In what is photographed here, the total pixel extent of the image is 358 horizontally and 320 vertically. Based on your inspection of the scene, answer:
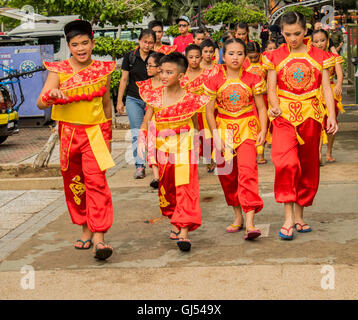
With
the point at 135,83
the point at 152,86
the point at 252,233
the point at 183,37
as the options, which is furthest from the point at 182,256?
the point at 183,37

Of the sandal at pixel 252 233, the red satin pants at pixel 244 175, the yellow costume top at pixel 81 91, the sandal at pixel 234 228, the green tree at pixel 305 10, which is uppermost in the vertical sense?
the green tree at pixel 305 10

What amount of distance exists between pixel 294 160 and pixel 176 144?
40.7 inches

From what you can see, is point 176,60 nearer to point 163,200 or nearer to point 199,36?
point 163,200

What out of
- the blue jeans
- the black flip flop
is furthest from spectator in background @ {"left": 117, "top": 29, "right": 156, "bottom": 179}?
the black flip flop

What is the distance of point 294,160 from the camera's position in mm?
6012

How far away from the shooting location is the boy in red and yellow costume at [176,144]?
585 cm

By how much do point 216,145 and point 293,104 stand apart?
76cm

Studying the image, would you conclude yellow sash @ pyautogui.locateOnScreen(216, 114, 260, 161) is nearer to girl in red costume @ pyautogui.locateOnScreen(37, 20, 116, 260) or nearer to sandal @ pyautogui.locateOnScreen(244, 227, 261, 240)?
sandal @ pyautogui.locateOnScreen(244, 227, 261, 240)

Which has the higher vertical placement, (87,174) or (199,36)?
(199,36)

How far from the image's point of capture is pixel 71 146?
5.66 metres

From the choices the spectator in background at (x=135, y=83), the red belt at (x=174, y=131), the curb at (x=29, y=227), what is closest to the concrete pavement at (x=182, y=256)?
the curb at (x=29, y=227)

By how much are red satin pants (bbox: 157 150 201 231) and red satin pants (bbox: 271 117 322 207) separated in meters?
0.74

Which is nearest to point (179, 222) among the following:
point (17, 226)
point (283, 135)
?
point (283, 135)

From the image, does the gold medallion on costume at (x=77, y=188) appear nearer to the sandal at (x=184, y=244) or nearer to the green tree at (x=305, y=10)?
the sandal at (x=184, y=244)
